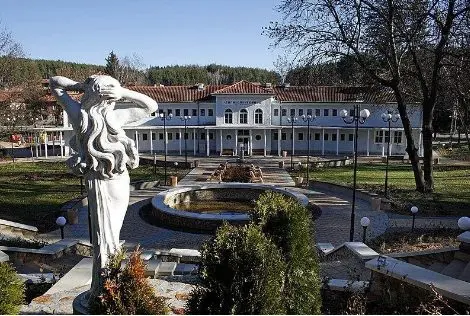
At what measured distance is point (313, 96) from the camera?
1617 inches

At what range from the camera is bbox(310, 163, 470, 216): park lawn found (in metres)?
17.6

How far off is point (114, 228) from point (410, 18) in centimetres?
1788

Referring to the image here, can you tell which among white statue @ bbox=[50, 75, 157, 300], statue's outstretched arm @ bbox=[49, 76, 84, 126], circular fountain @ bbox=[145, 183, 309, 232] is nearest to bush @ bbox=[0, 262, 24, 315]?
white statue @ bbox=[50, 75, 157, 300]

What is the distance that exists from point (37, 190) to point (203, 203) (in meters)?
8.93

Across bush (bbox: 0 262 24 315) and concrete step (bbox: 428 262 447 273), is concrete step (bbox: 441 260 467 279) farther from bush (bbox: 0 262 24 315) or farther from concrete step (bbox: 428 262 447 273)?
bush (bbox: 0 262 24 315)

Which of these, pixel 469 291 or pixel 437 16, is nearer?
pixel 469 291

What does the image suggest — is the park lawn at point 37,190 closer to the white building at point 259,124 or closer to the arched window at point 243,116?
the white building at point 259,124

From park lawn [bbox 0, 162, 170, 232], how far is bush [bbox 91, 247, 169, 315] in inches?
449

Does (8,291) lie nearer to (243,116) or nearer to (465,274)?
(465,274)

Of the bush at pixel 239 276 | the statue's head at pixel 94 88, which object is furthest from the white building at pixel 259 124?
the bush at pixel 239 276

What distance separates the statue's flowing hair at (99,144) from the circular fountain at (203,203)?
959 cm

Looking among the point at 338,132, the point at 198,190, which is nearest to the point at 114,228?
the point at 198,190

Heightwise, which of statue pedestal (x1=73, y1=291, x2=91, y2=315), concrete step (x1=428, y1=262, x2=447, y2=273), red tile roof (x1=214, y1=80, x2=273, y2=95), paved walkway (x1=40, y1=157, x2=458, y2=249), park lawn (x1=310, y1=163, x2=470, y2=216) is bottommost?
paved walkway (x1=40, y1=157, x2=458, y2=249)

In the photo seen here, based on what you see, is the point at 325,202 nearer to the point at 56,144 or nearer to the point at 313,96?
the point at 313,96
